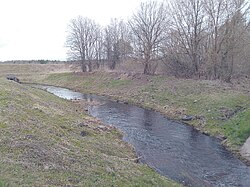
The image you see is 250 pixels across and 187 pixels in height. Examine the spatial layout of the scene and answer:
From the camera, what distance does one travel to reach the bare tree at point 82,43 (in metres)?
75.6

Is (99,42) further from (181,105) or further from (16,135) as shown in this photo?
(16,135)

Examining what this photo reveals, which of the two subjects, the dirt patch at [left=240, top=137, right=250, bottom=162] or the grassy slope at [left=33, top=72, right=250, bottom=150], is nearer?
the dirt patch at [left=240, top=137, right=250, bottom=162]

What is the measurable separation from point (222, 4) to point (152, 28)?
1464 cm

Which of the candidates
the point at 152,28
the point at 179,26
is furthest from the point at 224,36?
the point at 152,28

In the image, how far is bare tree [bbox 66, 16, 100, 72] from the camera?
2977 inches

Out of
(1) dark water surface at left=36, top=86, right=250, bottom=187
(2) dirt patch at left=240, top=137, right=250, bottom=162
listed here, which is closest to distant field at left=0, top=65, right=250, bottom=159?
(2) dirt patch at left=240, top=137, right=250, bottom=162

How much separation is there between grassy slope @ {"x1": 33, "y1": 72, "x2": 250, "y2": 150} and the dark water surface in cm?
199

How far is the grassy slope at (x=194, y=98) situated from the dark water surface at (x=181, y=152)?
78.2 inches

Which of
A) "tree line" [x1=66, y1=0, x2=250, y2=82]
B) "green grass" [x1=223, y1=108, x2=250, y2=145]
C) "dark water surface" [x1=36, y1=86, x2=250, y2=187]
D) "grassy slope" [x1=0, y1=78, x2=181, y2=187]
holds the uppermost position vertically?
"tree line" [x1=66, y1=0, x2=250, y2=82]

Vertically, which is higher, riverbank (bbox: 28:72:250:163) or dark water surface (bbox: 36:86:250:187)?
riverbank (bbox: 28:72:250:163)

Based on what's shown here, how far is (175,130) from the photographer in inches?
1054

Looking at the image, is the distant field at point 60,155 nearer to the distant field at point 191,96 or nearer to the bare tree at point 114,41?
the distant field at point 191,96

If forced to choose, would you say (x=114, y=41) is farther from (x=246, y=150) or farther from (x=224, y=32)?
(x=246, y=150)

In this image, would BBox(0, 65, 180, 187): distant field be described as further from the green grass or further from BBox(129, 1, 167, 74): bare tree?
BBox(129, 1, 167, 74): bare tree
